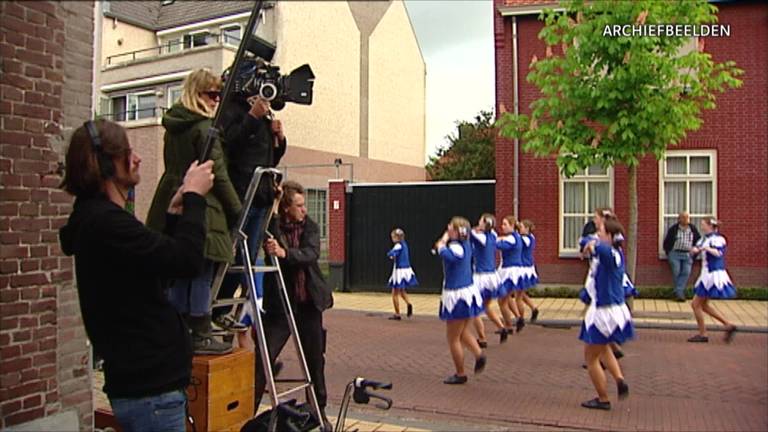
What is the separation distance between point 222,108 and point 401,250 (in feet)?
35.7

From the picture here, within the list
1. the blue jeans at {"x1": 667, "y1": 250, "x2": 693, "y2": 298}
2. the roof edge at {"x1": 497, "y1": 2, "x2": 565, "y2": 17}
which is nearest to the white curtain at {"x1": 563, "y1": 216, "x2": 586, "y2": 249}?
the blue jeans at {"x1": 667, "y1": 250, "x2": 693, "y2": 298}

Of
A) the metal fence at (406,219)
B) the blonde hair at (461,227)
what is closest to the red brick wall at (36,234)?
the blonde hair at (461,227)

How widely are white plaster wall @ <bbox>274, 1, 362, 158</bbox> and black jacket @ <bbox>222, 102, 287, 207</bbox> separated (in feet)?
0.42

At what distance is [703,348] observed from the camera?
10336mm

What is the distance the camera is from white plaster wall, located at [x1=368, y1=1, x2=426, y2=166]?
103 inches

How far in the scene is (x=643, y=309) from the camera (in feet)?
47.2

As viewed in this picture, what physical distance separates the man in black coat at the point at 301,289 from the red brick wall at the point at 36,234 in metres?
1.43

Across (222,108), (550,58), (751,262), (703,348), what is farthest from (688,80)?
(222,108)

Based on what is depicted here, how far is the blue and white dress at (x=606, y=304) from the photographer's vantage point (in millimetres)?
6852

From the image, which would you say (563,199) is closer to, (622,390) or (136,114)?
(622,390)

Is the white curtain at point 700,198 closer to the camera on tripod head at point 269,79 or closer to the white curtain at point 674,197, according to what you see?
the white curtain at point 674,197

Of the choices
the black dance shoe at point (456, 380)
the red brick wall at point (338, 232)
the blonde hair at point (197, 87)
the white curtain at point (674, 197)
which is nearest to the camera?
the blonde hair at point (197, 87)

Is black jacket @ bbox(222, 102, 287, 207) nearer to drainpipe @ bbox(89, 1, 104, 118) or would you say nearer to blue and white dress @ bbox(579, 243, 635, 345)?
drainpipe @ bbox(89, 1, 104, 118)

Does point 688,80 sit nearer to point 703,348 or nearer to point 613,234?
point 703,348
